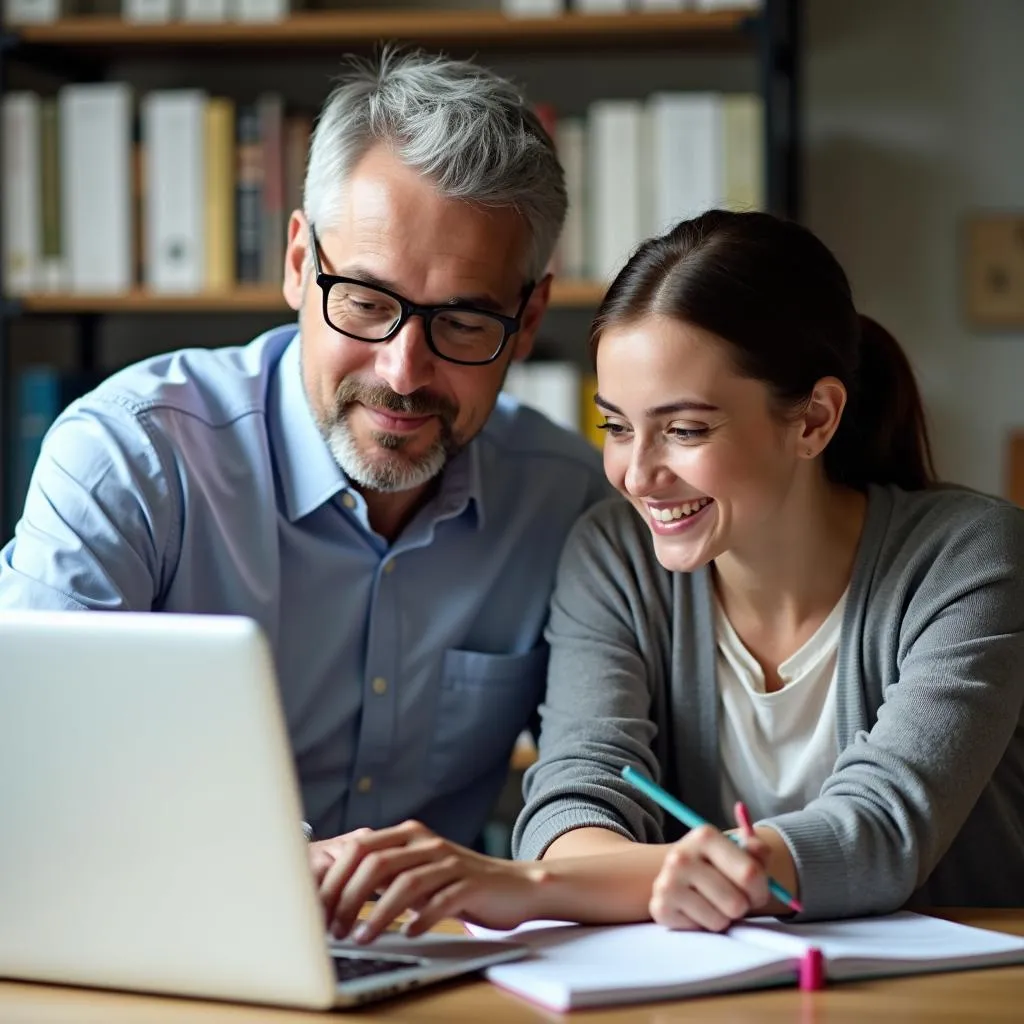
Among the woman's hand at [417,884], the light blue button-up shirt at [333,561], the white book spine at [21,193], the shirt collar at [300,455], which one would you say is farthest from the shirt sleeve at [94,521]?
the white book spine at [21,193]

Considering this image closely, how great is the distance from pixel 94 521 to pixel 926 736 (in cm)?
78

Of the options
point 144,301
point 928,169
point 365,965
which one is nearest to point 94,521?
point 365,965

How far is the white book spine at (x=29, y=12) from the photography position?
260cm

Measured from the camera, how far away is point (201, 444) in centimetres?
156

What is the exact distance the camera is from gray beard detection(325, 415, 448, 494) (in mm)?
1564

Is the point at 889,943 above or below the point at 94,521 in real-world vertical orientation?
below

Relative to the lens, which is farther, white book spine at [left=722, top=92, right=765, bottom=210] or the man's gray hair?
white book spine at [left=722, top=92, right=765, bottom=210]

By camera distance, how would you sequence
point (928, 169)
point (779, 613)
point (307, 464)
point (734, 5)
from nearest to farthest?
point (779, 613)
point (307, 464)
point (734, 5)
point (928, 169)

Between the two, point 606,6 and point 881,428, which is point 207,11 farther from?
point 881,428

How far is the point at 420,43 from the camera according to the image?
2613 mm

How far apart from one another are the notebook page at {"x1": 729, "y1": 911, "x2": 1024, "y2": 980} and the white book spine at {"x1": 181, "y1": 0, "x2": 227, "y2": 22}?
6.46ft

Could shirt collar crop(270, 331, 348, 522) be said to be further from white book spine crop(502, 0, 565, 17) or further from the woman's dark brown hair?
white book spine crop(502, 0, 565, 17)

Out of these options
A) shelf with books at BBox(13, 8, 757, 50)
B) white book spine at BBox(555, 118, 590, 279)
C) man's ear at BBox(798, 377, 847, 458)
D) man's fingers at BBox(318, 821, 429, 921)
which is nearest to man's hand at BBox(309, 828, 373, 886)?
man's fingers at BBox(318, 821, 429, 921)

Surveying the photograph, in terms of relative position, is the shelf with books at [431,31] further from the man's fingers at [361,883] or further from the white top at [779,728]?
the man's fingers at [361,883]
